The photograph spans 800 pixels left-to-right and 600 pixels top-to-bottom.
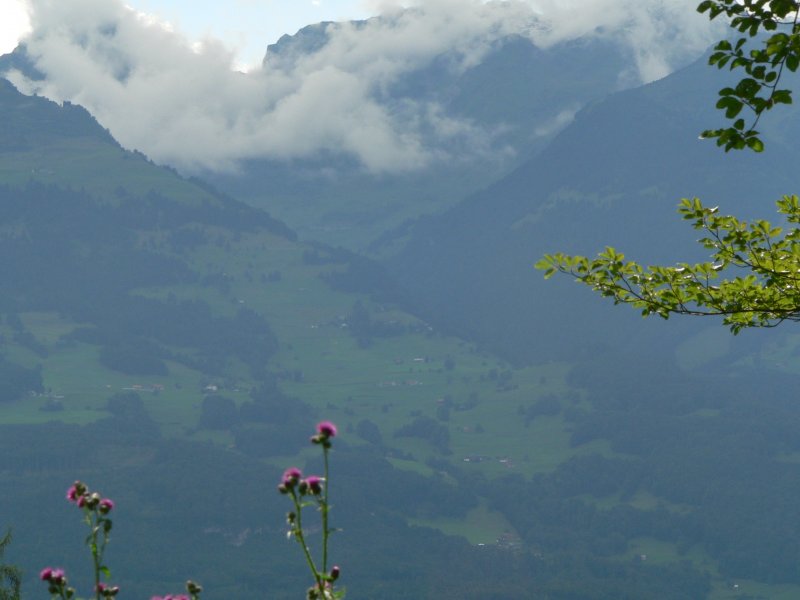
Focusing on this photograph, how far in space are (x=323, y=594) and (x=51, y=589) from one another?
9.51ft

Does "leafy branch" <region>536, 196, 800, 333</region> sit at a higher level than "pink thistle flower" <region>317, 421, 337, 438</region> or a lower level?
higher

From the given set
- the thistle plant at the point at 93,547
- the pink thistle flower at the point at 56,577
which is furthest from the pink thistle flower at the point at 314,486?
the pink thistle flower at the point at 56,577

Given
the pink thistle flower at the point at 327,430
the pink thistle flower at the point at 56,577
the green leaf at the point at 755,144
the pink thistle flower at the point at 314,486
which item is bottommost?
the pink thistle flower at the point at 56,577

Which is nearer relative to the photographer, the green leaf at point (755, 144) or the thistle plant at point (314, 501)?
the thistle plant at point (314, 501)

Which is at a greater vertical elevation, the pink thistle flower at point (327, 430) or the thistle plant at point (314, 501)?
→ the pink thistle flower at point (327, 430)

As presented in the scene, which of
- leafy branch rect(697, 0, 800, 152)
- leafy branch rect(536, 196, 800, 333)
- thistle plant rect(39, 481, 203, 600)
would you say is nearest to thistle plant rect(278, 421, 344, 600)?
thistle plant rect(39, 481, 203, 600)

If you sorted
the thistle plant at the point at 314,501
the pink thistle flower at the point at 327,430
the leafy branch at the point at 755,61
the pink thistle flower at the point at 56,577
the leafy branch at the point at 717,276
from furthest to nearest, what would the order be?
the leafy branch at the point at 717,276 < the leafy branch at the point at 755,61 < the pink thistle flower at the point at 327,430 < the pink thistle flower at the point at 56,577 < the thistle plant at the point at 314,501

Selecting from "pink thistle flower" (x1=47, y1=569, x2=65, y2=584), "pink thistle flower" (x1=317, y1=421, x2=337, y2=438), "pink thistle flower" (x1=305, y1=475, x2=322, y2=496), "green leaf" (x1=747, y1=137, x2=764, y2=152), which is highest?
"green leaf" (x1=747, y1=137, x2=764, y2=152)

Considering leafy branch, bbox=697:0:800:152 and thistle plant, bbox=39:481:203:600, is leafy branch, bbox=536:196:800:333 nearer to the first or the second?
leafy branch, bbox=697:0:800:152

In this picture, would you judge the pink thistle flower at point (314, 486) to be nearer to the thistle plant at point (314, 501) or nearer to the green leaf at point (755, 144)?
the thistle plant at point (314, 501)

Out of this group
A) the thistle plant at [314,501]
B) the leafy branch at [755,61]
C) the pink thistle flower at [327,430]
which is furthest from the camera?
the leafy branch at [755,61]

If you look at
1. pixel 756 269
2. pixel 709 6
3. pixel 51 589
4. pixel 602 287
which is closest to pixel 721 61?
pixel 709 6

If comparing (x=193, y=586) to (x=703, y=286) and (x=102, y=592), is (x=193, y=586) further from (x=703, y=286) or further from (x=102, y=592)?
(x=703, y=286)

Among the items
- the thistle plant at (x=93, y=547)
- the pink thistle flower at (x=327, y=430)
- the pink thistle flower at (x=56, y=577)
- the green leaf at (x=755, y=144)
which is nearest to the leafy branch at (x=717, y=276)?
the green leaf at (x=755, y=144)
